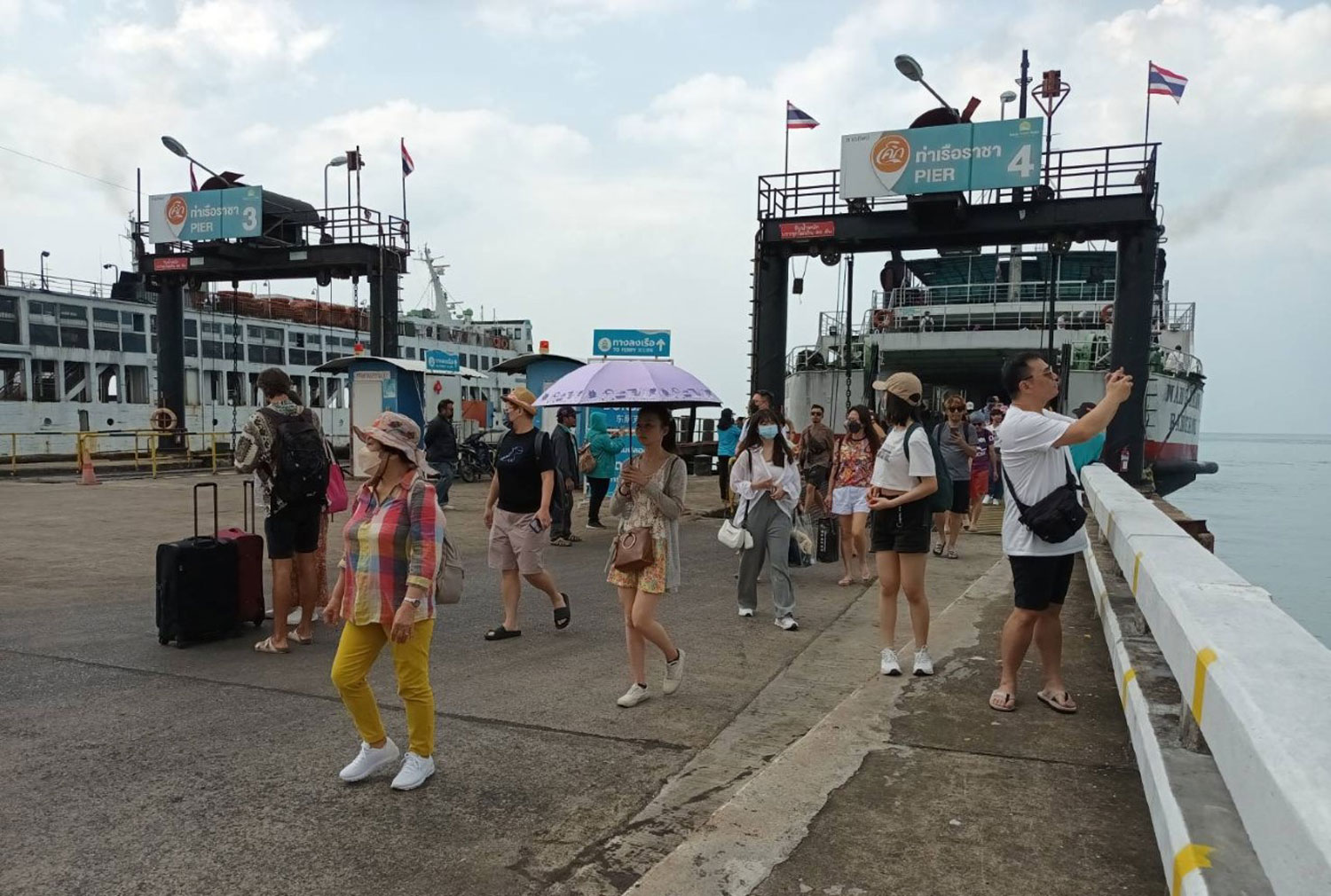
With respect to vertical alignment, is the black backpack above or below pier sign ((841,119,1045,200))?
below

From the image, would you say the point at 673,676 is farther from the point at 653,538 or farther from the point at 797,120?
the point at 797,120

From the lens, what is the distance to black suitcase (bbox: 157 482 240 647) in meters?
Answer: 5.72

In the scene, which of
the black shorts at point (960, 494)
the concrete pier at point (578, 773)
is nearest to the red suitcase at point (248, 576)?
the concrete pier at point (578, 773)

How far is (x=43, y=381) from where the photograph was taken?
34.3 meters

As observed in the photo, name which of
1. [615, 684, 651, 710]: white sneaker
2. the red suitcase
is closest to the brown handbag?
[615, 684, 651, 710]: white sneaker

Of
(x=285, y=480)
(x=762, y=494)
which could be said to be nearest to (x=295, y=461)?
(x=285, y=480)

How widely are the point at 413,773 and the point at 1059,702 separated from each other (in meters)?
3.08

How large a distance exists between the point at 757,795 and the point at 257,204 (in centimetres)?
2521

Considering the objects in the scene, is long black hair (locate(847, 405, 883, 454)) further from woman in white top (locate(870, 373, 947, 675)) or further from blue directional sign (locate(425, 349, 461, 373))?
blue directional sign (locate(425, 349, 461, 373))

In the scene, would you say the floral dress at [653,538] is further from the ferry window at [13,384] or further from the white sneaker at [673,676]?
the ferry window at [13,384]

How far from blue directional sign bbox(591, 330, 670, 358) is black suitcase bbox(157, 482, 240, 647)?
12.5m

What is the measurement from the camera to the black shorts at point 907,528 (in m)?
5.05

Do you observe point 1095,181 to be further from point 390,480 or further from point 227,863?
point 227,863

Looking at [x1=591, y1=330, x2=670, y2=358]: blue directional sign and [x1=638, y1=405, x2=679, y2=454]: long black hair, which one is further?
[x1=591, y1=330, x2=670, y2=358]: blue directional sign
